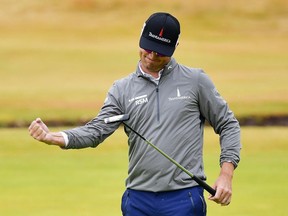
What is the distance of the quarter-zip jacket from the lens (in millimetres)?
7547

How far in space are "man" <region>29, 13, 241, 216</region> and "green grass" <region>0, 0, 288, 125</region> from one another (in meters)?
19.3

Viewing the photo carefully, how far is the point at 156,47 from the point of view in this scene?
7.57 m

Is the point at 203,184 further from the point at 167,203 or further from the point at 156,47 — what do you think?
the point at 156,47

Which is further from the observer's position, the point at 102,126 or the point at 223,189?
the point at 102,126

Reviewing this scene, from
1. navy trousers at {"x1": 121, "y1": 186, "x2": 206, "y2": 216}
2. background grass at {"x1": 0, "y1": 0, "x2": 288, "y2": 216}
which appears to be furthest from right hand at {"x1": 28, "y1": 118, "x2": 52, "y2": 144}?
background grass at {"x1": 0, "y1": 0, "x2": 288, "y2": 216}

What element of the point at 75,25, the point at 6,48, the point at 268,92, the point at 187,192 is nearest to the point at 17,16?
the point at 75,25

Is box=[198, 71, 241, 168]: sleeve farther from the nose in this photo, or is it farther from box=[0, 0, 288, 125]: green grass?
box=[0, 0, 288, 125]: green grass

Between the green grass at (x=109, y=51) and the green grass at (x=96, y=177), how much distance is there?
5526 millimetres

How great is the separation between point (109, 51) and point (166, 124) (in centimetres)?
4015

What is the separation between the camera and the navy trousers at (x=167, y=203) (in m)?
7.52

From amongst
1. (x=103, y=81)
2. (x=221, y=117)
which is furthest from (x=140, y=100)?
(x=103, y=81)

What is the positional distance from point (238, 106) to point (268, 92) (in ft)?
13.3

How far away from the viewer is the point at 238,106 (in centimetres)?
2919

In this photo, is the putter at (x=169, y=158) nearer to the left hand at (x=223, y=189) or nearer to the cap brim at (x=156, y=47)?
the left hand at (x=223, y=189)
